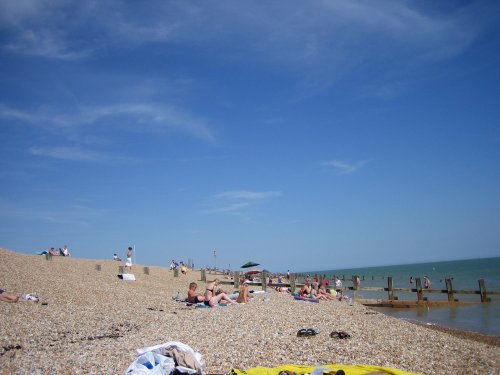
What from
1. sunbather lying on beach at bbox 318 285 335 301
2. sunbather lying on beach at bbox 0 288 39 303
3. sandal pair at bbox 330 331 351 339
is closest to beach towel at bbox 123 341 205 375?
sandal pair at bbox 330 331 351 339

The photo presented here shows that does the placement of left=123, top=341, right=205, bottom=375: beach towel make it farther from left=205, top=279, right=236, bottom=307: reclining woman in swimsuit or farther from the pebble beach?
left=205, top=279, right=236, bottom=307: reclining woman in swimsuit

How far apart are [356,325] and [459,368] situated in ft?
12.8

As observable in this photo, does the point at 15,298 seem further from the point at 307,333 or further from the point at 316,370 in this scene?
the point at 316,370

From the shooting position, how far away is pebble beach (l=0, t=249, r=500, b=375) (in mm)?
7129

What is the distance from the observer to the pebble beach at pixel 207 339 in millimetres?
7129

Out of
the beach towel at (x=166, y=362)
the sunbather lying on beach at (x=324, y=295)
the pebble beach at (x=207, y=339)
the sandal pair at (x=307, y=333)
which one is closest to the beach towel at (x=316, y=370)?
the beach towel at (x=166, y=362)

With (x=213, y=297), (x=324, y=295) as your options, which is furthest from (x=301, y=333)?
(x=324, y=295)

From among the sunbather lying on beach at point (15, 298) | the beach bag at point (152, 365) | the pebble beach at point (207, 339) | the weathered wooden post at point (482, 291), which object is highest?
the sunbather lying on beach at point (15, 298)

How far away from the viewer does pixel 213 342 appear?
8.72 meters

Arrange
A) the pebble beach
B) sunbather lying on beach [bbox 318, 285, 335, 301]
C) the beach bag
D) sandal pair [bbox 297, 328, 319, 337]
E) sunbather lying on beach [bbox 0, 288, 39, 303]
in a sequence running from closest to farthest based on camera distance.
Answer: the beach bag → the pebble beach → sandal pair [bbox 297, 328, 319, 337] → sunbather lying on beach [bbox 0, 288, 39, 303] → sunbather lying on beach [bbox 318, 285, 335, 301]

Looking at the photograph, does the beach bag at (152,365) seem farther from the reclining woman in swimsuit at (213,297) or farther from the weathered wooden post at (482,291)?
the weathered wooden post at (482,291)

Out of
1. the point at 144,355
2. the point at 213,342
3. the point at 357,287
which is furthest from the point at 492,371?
the point at 357,287

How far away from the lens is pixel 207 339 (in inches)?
357

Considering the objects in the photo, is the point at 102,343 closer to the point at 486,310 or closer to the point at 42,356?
the point at 42,356
